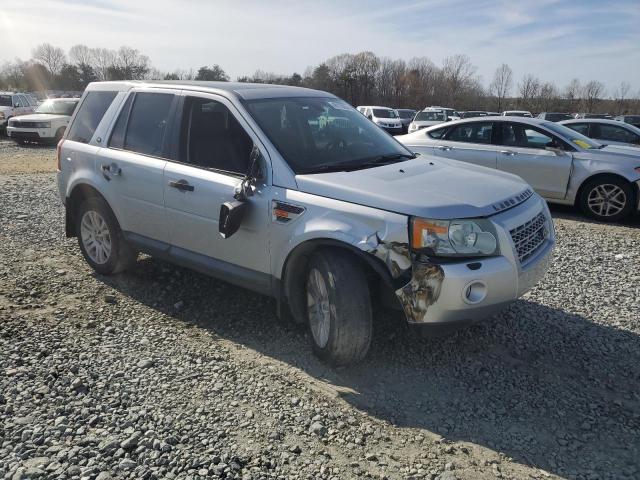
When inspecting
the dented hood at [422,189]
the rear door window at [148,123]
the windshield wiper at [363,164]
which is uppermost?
the rear door window at [148,123]

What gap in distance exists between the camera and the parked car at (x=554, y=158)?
7840 mm

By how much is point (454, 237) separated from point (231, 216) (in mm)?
1515

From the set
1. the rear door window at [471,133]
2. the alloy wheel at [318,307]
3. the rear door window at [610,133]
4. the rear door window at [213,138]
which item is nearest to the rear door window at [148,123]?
the rear door window at [213,138]

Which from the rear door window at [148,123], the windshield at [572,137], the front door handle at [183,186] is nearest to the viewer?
the front door handle at [183,186]

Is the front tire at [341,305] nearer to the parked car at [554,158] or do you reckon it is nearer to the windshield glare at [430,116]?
the parked car at [554,158]

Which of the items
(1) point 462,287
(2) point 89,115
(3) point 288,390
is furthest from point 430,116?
(3) point 288,390

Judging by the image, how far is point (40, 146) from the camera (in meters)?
20.2

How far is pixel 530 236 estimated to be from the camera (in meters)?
3.60

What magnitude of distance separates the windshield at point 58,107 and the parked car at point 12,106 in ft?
7.25

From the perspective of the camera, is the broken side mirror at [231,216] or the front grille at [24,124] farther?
the front grille at [24,124]

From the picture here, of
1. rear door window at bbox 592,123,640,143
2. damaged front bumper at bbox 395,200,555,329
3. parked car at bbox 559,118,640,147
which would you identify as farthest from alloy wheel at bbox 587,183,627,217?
damaged front bumper at bbox 395,200,555,329

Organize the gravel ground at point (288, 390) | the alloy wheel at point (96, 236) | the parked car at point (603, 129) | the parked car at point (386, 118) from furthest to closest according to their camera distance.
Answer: the parked car at point (386, 118)
the parked car at point (603, 129)
the alloy wheel at point (96, 236)
the gravel ground at point (288, 390)

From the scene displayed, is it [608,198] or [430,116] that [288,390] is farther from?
[430,116]

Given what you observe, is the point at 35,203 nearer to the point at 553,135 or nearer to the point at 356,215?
the point at 356,215
